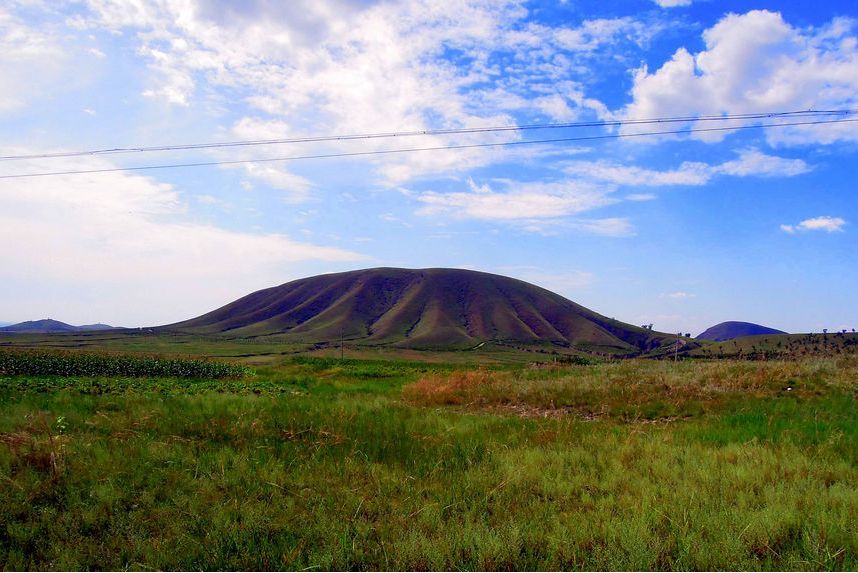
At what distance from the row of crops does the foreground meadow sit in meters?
22.6

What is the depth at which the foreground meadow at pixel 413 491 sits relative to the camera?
16.3 ft

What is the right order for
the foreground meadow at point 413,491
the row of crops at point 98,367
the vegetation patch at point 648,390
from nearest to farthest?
the foreground meadow at point 413,491, the vegetation patch at point 648,390, the row of crops at point 98,367

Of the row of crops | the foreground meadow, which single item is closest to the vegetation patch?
the foreground meadow

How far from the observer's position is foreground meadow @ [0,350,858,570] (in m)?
4.96

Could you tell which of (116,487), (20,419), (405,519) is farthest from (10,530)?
(20,419)

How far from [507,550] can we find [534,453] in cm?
374

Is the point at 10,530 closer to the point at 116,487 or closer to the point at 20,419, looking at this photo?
the point at 116,487

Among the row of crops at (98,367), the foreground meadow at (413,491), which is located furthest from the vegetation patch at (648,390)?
the row of crops at (98,367)

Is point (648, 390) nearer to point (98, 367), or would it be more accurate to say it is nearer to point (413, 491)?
point (413, 491)

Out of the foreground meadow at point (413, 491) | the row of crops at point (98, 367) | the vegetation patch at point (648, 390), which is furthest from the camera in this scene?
the row of crops at point (98, 367)

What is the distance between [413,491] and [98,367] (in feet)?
114

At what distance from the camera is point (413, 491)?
6.78m

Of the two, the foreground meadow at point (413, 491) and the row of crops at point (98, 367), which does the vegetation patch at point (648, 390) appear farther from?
the row of crops at point (98, 367)

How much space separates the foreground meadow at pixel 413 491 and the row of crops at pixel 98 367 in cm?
2263
